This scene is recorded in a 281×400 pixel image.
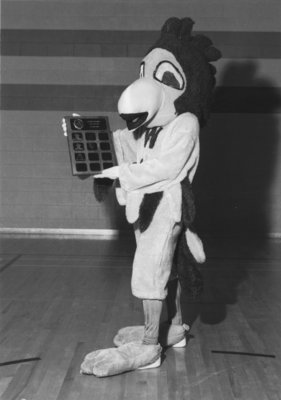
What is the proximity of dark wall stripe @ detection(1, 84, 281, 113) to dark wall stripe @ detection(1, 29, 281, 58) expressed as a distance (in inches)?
13.8

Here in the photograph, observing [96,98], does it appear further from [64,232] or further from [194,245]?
[194,245]

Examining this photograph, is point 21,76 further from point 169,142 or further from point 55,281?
point 169,142

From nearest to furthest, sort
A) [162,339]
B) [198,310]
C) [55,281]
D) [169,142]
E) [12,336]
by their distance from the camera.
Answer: [169,142], [162,339], [12,336], [198,310], [55,281]

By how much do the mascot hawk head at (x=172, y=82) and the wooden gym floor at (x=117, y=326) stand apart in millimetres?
1101

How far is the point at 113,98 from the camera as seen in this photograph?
7043 millimetres

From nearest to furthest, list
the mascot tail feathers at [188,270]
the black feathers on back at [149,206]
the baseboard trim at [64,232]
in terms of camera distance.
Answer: the black feathers on back at [149,206] < the mascot tail feathers at [188,270] < the baseboard trim at [64,232]

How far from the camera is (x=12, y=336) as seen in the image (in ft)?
11.3

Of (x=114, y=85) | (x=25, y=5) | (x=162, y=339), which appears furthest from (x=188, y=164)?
(x=25, y=5)

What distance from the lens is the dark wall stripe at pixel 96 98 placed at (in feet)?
23.1

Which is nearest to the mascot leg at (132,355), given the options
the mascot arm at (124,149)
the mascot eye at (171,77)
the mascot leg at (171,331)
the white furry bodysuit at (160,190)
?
the white furry bodysuit at (160,190)

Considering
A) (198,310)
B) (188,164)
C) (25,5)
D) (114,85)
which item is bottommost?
(198,310)

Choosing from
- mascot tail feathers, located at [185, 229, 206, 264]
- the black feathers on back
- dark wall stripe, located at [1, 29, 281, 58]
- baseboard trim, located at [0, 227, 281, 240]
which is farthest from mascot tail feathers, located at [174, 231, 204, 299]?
dark wall stripe, located at [1, 29, 281, 58]

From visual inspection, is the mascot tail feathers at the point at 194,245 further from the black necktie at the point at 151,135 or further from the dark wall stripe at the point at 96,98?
the dark wall stripe at the point at 96,98

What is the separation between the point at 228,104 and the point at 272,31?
0.86 meters
